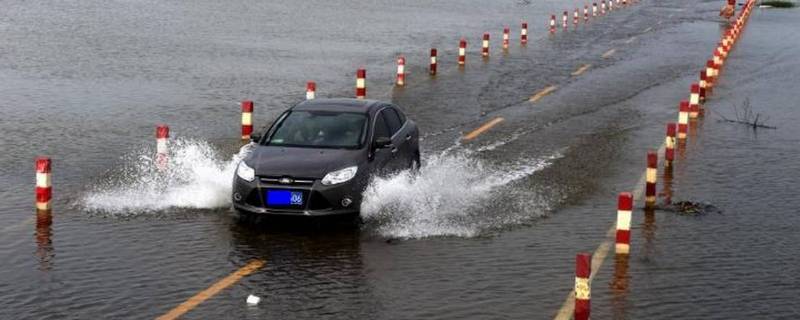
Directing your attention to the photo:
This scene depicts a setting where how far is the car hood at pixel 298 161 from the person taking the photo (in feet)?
47.0

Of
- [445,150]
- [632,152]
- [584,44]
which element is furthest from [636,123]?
[584,44]

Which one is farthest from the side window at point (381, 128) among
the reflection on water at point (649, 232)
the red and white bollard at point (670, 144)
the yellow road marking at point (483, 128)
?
the yellow road marking at point (483, 128)

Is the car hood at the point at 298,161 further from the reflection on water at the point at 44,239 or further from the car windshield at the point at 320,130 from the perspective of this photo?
the reflection on water at the point at 44,239

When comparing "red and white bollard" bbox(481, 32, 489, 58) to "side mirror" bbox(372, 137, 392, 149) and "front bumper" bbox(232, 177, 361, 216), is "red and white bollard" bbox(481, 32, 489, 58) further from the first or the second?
"front bumper" bbox(232, 177, 361, 216)

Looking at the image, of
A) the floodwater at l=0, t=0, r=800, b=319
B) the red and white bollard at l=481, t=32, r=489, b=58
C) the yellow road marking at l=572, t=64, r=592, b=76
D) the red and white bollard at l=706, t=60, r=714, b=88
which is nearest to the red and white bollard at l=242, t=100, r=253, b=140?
the floodwater at l=0, t=0, r=800, b=319

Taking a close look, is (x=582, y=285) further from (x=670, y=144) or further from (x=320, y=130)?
(x=670, y=144)

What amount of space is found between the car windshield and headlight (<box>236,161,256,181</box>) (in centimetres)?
93

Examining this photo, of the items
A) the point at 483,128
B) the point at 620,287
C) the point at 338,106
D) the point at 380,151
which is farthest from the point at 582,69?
the point at 620,287

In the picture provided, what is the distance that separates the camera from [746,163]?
20062 millimetres

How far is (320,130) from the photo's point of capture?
51.8ft

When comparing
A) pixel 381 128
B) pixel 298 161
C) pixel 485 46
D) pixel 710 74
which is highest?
pixel 485 46

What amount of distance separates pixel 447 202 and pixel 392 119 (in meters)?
1.56

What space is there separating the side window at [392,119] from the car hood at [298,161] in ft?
5.09

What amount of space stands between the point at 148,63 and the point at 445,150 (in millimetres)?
13911
